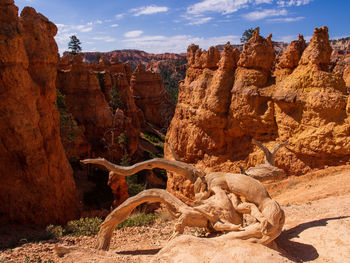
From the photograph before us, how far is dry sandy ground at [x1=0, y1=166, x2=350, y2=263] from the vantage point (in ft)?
14.1

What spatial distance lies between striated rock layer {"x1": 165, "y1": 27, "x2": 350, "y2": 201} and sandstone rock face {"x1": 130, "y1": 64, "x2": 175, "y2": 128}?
23476 millimetres

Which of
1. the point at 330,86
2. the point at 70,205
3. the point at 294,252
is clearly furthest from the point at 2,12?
the point at 330,86

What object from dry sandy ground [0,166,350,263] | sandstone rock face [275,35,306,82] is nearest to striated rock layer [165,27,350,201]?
sandstone rock face [275,35,306,82]

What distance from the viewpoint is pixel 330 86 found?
32.0 feet

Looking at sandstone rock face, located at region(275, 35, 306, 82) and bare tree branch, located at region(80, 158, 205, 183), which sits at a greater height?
sandstone rock face, located at region(275, 35, 306, 82)

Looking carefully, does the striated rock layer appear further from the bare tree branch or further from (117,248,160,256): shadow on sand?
(117,248,160,256): shadow on sand

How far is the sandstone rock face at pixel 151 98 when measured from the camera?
3800cm

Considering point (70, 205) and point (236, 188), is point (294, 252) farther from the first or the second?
point (70, 205)

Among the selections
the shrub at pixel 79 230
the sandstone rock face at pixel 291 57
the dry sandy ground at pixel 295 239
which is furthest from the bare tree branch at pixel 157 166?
the sandstone rock face at pixel 291 57

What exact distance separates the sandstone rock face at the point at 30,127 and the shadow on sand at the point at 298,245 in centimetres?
790

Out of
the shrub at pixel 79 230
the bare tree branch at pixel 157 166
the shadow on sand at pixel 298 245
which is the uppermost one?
the bare tree branch at pixel 157 166

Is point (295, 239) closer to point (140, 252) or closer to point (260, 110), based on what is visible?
point (140, 252)

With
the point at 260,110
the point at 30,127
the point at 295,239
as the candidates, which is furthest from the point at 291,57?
the point at 30,127

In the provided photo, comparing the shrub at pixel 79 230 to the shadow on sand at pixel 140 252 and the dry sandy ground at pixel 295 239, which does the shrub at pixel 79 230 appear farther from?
the shadow on sand at pixel 140 252
